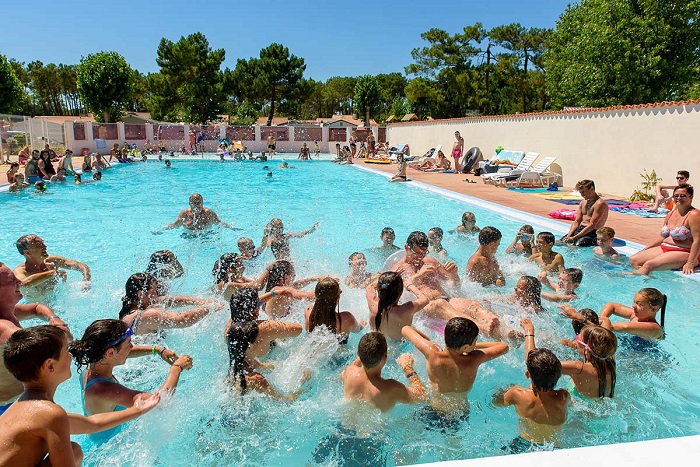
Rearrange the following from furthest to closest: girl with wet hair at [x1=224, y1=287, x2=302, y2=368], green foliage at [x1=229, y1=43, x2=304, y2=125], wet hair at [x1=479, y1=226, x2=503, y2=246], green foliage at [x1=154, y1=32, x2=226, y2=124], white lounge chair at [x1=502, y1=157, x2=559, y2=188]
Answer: green foliage at [x1=229, y1=43, x2=304, y2=125]
green foliage at [x1=154, y1=32, x2=226, y2=124]
white lounge chair at [x1=502, y1=157, x2=559, y2=188]
wet hair at [x1=479, y1=226, x2=503, y2=246]
girl with wet hair at [x1=224, y1=287, x2=302, y2=368]

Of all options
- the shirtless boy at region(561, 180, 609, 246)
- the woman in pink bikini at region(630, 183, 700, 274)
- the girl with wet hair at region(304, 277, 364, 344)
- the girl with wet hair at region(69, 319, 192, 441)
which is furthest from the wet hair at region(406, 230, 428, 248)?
the shirtless boy at region(561, 180, 609, 246)

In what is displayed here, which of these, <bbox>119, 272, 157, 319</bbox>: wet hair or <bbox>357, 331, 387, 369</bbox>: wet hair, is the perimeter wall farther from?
<bbox>119, 272, 157, 319</bbox>: wet hair

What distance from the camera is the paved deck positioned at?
8.91 metres

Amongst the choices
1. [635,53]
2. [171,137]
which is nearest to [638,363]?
[635,53]

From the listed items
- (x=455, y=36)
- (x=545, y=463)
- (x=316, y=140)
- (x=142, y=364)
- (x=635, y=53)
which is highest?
(x=455, y=36)

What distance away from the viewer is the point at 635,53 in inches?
827

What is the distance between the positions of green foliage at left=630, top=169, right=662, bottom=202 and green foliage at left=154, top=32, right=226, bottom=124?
4128 cm

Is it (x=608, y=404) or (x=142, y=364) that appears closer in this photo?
(x=608, y=404)

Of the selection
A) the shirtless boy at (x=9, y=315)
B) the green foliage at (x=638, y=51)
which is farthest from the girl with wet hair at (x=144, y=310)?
the green foliage at (x=638, y=51)

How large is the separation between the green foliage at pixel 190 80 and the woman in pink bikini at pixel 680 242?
4508 centimetres

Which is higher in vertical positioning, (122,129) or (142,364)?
(122,129)

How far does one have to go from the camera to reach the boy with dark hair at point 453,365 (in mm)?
3369

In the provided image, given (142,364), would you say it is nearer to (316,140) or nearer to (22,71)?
(316,140)

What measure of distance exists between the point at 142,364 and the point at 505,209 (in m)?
9.08
